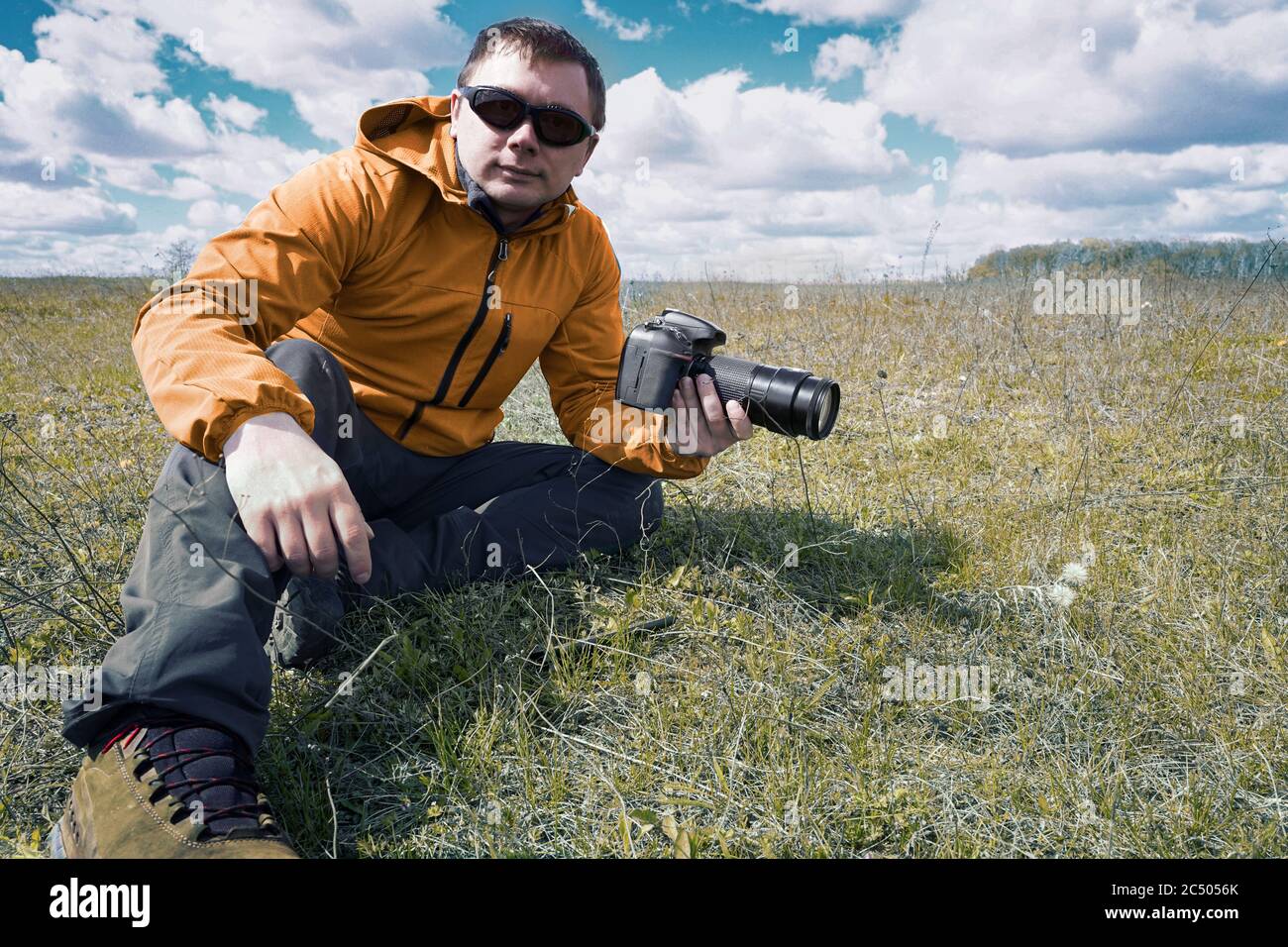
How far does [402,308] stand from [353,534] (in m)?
1.02

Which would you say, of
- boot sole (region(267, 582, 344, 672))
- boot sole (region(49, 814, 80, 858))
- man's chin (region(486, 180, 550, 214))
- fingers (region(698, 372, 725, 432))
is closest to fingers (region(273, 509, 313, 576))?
boot sole (region(267, 582, 344, 672))

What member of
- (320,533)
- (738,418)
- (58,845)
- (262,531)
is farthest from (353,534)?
(738,418)

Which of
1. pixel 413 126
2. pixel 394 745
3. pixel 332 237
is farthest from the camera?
pixel 413 126

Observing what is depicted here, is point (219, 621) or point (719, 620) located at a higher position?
point (219, 621)

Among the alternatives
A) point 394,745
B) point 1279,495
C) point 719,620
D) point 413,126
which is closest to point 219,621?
point 394,745

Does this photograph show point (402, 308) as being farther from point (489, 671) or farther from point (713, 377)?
point (489, 671)

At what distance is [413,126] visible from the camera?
7.48 feet

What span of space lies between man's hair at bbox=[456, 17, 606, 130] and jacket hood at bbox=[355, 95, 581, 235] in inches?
5.3
